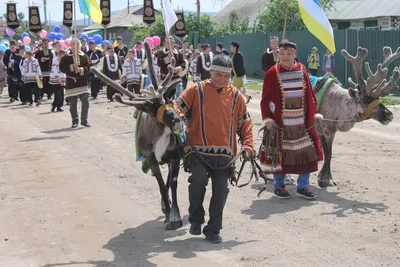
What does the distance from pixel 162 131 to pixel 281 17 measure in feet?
97.9

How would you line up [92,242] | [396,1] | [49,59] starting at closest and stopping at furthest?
1. [92,242]
2. [49,59]
3. [396,1]

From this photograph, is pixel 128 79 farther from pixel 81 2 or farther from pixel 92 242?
pixel 92 242

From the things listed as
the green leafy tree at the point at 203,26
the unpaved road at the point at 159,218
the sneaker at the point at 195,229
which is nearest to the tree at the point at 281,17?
the green leafy tree at the point at 203,26

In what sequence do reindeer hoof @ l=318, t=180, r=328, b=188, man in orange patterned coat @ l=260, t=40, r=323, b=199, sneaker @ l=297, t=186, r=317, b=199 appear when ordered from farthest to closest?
reindeer hoof @ l=318, t=180, r=328, b=188 < sneaker @ l=297, t=186, r=317, b=199 < man in orange patterned coat @ l=260, t=40, r=323, b=199

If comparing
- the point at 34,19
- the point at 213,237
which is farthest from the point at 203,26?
the point at 213,237

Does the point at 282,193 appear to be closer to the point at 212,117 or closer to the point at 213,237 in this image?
the point at 213,237

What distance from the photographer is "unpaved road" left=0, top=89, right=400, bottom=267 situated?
675cm

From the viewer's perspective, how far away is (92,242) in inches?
288

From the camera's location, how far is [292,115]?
8695 millimetres

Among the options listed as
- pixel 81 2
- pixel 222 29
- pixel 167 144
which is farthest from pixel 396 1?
pixel 167 144

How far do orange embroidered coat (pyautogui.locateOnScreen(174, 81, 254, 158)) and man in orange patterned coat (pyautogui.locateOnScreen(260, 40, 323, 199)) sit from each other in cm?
159

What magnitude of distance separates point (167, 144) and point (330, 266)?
2.09 meters

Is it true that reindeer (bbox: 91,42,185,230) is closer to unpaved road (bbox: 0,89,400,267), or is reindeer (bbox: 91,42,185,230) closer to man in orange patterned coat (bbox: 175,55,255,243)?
man in orange patterned coat (bbox: 175,55,255,243)

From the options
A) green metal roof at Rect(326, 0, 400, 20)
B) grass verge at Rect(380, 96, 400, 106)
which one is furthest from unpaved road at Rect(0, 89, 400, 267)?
green metal roof at Rect(326, 0, 400, 20)
